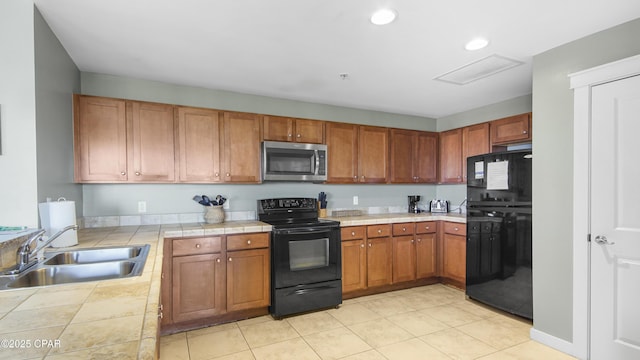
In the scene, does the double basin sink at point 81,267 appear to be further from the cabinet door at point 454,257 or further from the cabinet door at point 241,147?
the cabinet door at point 454,257

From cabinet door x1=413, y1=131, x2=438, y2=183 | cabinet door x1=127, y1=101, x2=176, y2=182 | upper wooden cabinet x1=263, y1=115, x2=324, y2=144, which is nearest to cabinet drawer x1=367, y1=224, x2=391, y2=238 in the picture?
cabinet door x1=413, y1=131, x2=438, y2=183

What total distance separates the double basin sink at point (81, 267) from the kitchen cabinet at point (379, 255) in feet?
8.10

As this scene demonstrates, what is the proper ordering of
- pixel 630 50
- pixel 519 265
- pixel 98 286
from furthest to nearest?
pixel 519 265
pixel 630 50
pixel 98 286

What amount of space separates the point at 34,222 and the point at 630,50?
399 cm

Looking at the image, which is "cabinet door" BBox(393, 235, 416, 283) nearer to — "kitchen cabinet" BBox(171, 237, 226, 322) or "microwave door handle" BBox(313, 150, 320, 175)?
"microwave door handle" BBox(313, 150, 320, 175)

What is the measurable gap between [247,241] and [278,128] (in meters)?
1.34

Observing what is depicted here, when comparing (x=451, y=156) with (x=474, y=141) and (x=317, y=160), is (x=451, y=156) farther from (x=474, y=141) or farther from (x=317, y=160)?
(x=317, y=160)

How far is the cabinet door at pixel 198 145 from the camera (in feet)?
10.4

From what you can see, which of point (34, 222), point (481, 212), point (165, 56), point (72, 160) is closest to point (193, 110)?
point (165, 56)

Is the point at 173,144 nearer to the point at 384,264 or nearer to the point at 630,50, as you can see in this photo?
the point at 384,264

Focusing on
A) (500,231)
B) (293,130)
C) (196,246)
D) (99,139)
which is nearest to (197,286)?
(196,246)

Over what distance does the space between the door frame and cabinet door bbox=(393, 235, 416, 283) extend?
71.6 inches

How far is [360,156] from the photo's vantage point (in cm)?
414

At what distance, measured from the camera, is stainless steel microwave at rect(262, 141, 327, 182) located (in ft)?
11.5
